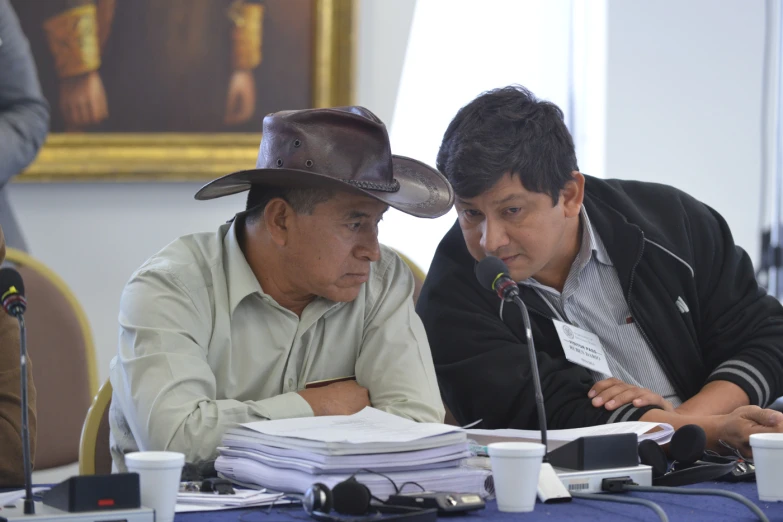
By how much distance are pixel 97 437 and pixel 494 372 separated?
0.83m

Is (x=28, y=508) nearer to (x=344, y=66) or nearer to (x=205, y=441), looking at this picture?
(x=205, y=441)

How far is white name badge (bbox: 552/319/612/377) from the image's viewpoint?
2147 mm

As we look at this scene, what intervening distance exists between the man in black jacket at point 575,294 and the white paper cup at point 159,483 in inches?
41.5

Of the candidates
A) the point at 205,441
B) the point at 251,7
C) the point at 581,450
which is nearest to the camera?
the point at 581,450

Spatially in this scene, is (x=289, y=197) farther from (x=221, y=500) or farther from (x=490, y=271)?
(x=221, y=500)

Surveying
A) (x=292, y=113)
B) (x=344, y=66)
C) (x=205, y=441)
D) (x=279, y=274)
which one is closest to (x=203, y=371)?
(x=205, y=441)

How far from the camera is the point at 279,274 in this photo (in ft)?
6.64

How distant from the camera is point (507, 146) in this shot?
7.11 ft

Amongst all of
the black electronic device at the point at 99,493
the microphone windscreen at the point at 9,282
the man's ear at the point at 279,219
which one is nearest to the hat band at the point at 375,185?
the man's ear at the point at 279,219

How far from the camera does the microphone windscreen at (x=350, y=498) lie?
126cm

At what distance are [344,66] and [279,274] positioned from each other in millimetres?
1752

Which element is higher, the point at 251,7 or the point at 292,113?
the point at 251,7

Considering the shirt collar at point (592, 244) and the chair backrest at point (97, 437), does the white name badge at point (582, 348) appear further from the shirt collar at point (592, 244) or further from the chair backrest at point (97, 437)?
the chair backrest at point (97, 437)

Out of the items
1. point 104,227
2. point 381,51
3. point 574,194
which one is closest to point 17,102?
point 104,227
